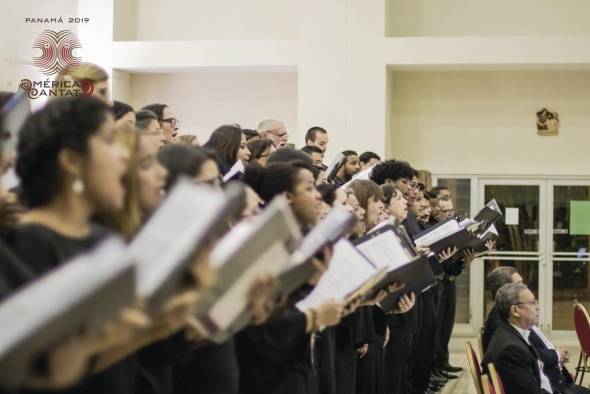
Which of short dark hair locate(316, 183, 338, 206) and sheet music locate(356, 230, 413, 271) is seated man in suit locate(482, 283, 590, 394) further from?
short dark hair locate(316, 183, 338, 206)

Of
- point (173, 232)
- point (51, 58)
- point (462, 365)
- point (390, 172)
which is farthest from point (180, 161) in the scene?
point (51, 58)

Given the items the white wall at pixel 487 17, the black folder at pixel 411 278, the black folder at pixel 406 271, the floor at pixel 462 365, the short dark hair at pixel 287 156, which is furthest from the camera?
the white wall at pixel 487 17

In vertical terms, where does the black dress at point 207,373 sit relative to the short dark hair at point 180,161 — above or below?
below

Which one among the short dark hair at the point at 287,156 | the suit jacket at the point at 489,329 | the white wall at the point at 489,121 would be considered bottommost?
the suit jacket at the point at 489,329

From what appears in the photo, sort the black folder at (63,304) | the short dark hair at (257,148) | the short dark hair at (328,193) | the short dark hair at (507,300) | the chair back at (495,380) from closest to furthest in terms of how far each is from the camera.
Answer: the black folder at (63,304) < the short dark hair at (328,193) < the chair back at (495,380) < the short dark hair at (257,148) < the short dark hair at (507,300)

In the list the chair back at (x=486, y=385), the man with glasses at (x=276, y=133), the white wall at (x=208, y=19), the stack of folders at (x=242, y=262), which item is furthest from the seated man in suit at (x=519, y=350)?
the white wall at (x=208, y=19)

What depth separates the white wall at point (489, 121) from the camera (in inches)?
531

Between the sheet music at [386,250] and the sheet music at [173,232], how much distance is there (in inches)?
97.8

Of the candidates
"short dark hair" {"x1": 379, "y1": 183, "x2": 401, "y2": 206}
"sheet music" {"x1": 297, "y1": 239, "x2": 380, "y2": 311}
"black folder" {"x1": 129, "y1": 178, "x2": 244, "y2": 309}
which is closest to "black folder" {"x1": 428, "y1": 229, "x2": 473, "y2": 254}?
"short dark hair" {"x1": 379, "y1": 183, "x2": 401, "y2": 206}

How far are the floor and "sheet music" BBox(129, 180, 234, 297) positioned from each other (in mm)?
7270

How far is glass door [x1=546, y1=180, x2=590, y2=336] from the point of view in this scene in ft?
44.4

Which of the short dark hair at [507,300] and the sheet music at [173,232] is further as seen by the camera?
the short dark hair at [507,300]

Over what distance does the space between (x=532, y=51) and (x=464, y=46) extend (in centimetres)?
84

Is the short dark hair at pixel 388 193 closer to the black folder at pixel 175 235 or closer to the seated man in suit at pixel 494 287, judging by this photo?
the seated man in suit at pixel 494 287
